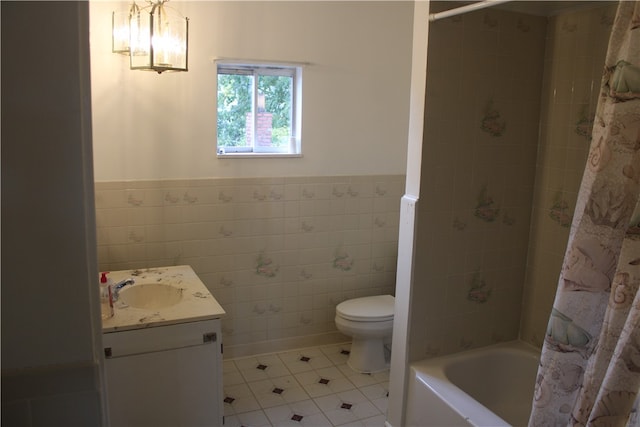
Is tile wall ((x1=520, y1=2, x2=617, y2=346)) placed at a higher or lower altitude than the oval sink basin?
higher

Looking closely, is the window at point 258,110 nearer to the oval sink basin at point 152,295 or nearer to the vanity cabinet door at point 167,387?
the oval sink basin at point 152,295

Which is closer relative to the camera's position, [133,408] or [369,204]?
[133,408]

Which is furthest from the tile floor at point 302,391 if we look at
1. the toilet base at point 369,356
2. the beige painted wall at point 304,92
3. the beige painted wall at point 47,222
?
the beige painted wall at point 47,222

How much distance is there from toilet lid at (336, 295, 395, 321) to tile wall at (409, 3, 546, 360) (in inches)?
26.2

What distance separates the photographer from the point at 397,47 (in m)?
3.55

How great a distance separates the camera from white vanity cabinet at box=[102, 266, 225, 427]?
2318 mm

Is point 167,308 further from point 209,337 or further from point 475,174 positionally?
point 475,174

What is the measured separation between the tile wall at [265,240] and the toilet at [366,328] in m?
0.33

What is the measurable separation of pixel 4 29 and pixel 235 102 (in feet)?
8.97

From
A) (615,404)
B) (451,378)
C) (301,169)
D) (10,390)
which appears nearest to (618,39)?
(615,404)

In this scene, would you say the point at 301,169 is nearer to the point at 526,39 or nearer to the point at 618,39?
the point at 526,39

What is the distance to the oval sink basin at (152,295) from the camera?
2.74 metres

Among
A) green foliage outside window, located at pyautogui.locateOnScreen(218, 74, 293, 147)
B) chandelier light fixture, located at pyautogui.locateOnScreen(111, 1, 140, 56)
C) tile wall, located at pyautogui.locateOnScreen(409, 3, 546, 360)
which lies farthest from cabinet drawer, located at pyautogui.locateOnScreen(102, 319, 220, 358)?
chandelier light fixture, located at pyautogui.locateOnScreen(111, 1, 140, 56)

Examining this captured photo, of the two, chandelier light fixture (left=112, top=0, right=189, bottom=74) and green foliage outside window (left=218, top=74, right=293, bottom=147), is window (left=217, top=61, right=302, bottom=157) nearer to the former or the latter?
green foliage outside window (left=218, top=74, right=293, bottom=147)
